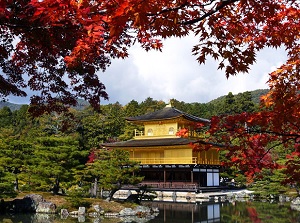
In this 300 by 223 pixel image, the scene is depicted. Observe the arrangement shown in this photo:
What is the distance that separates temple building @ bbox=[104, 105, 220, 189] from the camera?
27.2 m

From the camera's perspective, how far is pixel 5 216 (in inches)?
575

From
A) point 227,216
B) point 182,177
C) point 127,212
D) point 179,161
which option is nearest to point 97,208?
point 127,212

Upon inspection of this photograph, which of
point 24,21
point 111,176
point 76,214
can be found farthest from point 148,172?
point 24,21

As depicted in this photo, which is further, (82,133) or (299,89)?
(82,133)

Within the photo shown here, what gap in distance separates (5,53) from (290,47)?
3753mm

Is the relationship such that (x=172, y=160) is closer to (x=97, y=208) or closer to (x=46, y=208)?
(x=97, y=208)

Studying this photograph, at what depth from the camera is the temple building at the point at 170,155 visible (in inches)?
1072

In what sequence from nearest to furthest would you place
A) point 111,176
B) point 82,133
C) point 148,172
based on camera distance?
1. point 111,176
2. point 148,172
3. point 82,133

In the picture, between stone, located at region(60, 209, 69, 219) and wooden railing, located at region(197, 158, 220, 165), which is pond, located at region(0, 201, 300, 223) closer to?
stone, located at region(60, 209, 69, 219)

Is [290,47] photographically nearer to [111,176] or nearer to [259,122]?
[259,122]

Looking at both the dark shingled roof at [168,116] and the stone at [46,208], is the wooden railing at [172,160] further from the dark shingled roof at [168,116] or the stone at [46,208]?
the stone at [46,208]

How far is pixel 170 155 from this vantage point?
93.7 ft

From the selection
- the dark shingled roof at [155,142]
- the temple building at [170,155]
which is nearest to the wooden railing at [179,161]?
the temple building at [170,155]

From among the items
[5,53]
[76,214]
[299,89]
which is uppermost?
[5,53]
